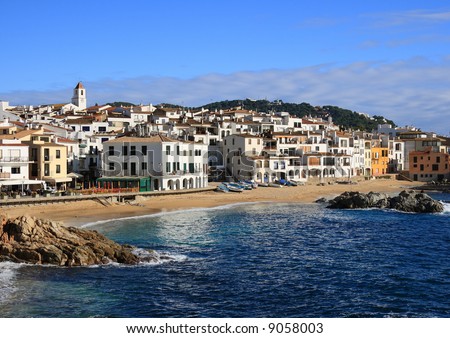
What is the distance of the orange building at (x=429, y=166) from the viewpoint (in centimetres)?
11031

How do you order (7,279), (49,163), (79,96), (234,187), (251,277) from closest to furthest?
(7,279), (251,277), (49,163), (234,187), (79,96)

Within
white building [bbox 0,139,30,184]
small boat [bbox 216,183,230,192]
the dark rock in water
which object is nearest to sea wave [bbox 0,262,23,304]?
white building [bbox 0,139,30,184]

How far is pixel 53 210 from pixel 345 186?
5323 centimetres

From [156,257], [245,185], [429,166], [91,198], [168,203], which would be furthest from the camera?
[429,166]

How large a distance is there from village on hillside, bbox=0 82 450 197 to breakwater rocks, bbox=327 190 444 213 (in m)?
21.2

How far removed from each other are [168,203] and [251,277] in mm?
36311

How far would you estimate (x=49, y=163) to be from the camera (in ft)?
231

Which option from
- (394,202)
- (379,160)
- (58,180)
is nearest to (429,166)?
(379,160)

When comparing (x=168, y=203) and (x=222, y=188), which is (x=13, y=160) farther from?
(x=222, y=188)

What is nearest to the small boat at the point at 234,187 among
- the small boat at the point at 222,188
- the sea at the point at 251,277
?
the small boat at the point at 222,188

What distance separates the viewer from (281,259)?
3838 centimetres

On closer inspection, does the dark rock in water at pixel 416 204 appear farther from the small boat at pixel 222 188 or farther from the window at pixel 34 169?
the window at pixel 34 169

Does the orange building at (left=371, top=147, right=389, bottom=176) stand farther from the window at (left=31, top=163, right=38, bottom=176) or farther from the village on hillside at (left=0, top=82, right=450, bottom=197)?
the window at (left=31, top=163, right=38, bottom=176)
